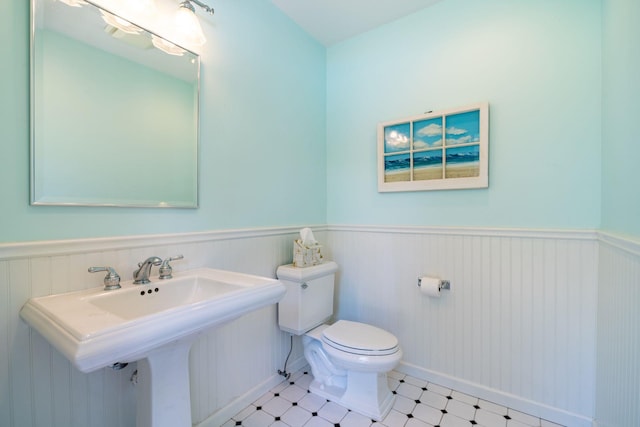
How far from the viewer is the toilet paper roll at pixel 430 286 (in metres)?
1.73

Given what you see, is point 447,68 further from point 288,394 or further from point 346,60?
point 288,394

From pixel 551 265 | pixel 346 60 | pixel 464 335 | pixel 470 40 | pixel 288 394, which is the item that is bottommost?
pixel 288 394

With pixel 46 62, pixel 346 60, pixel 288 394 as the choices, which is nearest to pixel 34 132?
pixel 46 62

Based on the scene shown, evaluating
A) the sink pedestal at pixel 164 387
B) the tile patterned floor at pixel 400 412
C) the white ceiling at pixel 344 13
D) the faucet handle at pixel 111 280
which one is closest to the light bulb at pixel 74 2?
the faucet handle at pixel 111 280

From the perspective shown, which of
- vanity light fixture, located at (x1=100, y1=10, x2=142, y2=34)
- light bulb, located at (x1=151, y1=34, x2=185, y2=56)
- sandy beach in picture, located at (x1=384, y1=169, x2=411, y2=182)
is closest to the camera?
vanity light fixture, located at (x1=100, y1=10, x2=142, y2=34)

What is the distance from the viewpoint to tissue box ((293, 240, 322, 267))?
5.94 ft

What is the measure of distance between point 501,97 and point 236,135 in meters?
1.55

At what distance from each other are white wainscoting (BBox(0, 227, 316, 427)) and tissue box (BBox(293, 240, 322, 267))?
8.7 inches

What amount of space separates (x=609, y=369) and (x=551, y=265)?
49 centimetres

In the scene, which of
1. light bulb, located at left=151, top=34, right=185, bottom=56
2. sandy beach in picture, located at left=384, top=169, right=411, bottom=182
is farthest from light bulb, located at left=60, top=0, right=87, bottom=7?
sandy beach in picture, located at left=384, top=169, right=411, bottom=182

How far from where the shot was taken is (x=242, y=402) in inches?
62.8

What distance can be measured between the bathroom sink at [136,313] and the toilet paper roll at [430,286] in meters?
1.04

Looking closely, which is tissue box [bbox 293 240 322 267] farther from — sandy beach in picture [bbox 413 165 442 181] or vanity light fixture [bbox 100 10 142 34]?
vanity light fixture [bbox 100 10 142 34]

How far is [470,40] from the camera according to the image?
5.64ft
